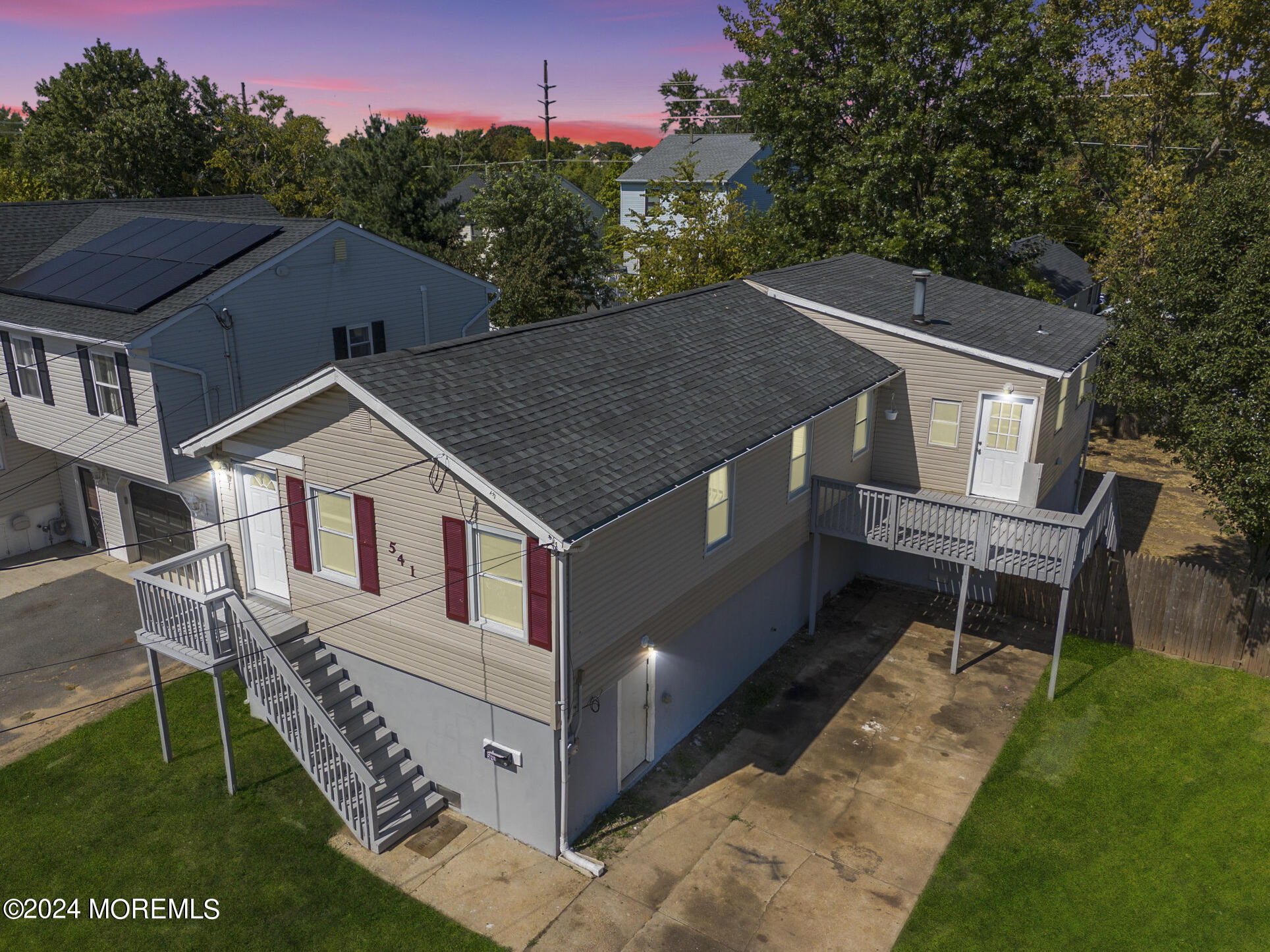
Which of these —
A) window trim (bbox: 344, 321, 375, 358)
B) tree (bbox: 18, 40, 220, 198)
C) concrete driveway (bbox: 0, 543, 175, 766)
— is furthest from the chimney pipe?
tree (bbox: 18, 40, 220, 198)

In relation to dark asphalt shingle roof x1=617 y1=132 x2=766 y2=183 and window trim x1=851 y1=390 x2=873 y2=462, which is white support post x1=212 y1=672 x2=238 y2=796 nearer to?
window trim x1=851 y1=390 x2=873 y2=462

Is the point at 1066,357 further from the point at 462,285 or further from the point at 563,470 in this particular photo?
the point at 462,285

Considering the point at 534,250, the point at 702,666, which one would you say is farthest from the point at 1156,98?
the point at 702,666

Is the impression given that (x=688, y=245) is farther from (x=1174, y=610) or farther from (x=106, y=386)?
(x=1174, y=610)

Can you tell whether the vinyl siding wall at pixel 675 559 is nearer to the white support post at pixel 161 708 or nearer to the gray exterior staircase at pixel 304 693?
the gray exterior staircase at pixel 304 693

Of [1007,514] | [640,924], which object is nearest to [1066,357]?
[1007,514]

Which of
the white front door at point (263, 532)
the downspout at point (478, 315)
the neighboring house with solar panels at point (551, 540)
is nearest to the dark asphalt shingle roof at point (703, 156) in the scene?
the downspout at point (478, 315)
